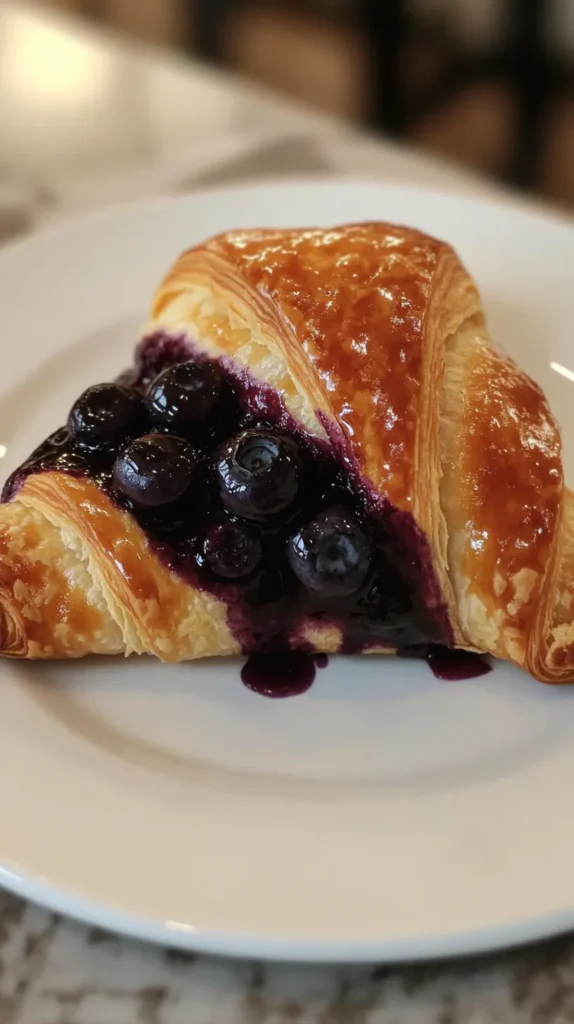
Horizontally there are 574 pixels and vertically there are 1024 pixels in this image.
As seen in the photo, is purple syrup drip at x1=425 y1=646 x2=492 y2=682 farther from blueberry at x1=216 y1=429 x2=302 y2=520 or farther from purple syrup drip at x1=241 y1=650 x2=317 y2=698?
blueberry at x1=216 y1=429 x2=302 y2=520

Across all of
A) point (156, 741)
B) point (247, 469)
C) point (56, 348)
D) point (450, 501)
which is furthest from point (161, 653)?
point (56, 348)

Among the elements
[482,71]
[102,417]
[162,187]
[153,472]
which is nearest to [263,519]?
[153,472]

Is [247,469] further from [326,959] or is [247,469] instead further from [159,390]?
[326,959]

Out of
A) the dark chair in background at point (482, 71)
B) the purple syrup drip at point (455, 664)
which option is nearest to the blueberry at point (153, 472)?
the purple syrup drip at point (455, 664)

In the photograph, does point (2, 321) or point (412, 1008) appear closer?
point (412, 1008)

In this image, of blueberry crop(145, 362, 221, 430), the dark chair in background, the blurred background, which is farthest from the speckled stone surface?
the dark chair in background

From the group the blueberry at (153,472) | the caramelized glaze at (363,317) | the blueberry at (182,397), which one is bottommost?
the blueberry at (153,472)

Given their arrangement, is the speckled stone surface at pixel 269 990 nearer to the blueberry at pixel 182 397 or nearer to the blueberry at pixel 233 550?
the blueberry at pixel 233 550
